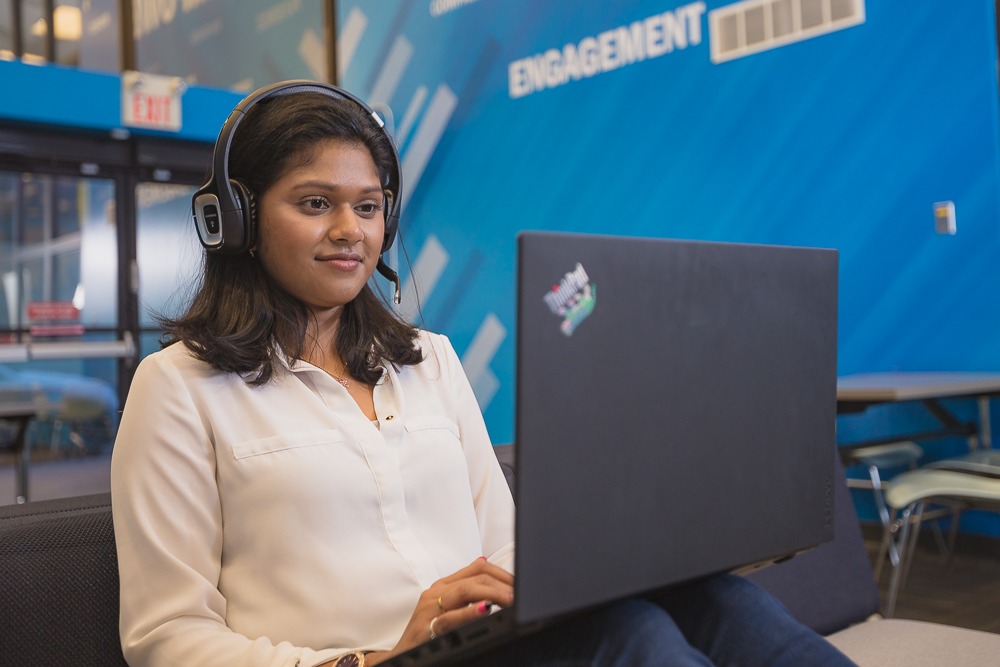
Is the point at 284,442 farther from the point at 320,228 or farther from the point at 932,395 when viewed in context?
the point at 932,395

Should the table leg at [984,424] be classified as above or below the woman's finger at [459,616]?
below

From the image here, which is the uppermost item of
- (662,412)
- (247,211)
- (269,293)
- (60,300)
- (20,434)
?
(60,300)

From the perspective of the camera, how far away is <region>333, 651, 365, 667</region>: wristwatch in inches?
35.0

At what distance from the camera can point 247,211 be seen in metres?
1.17

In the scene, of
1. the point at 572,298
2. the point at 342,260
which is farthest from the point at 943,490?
the point at 572,298

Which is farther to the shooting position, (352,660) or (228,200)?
(228,200)

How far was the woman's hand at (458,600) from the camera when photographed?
79cm

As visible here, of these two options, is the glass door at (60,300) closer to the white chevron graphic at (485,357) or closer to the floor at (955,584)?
the white chevron graphic at (485,357)

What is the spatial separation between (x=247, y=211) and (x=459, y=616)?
66 cm

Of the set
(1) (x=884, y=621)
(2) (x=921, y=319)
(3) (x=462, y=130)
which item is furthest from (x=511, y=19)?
(1) (x=884, y=621)

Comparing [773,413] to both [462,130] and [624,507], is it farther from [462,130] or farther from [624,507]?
[462,130]

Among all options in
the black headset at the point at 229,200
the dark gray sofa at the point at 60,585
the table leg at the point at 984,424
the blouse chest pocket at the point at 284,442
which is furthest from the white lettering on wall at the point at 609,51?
the blouse chest pocket at the point at 284,442

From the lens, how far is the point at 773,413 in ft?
2.53

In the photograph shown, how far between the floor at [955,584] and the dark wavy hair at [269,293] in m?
2.47
